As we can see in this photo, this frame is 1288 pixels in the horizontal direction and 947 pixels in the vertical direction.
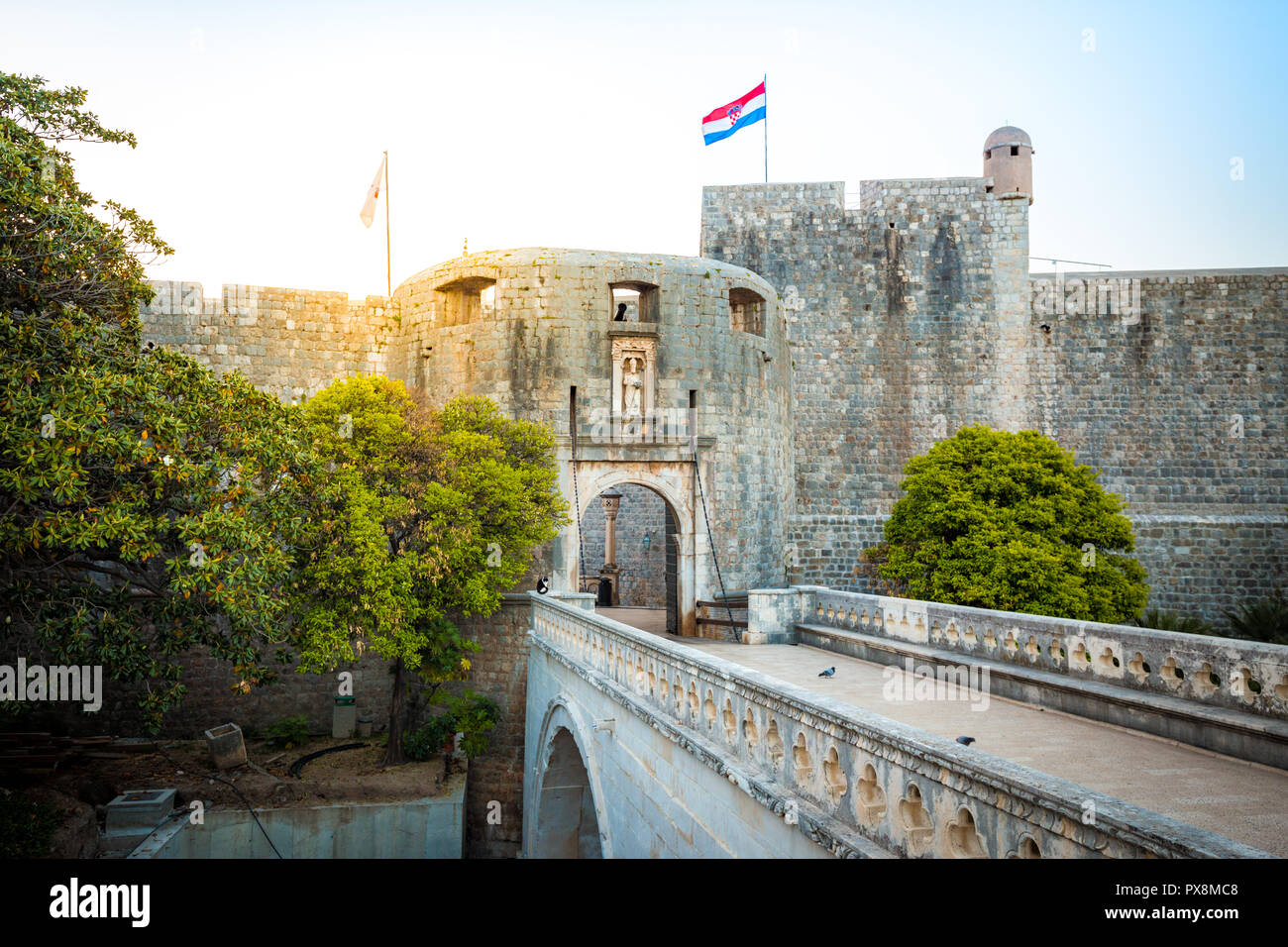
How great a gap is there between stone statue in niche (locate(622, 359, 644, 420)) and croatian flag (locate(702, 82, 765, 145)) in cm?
863

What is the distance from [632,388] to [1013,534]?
8.69 meters

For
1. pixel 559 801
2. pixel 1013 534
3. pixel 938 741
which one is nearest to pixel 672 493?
pixel 559 801

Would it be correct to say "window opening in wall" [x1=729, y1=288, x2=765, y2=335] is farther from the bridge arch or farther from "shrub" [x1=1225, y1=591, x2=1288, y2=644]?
"shrub" [x1=1225, y1=591, x2=1288, y2=644]

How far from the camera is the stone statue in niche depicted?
64.5ft

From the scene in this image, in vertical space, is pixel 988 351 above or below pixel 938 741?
above

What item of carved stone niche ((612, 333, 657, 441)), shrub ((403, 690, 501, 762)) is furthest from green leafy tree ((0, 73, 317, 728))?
carved stone niche ((612, 333, 657, 441))

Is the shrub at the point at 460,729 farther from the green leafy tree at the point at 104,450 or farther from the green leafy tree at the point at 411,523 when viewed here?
the green leafy tree at the point at 104,450

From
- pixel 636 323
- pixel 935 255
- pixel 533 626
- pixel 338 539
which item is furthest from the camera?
pixel 935 255

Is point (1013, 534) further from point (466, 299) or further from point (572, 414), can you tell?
point (466, 299)

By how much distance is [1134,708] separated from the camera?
7.66 meters

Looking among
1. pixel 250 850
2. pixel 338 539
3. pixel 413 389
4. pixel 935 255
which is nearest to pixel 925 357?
pixel 935 255

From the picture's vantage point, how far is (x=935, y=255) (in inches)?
1033
